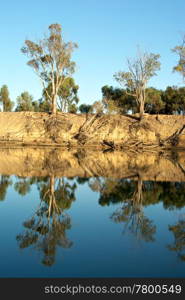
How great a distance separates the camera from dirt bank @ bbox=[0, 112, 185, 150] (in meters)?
39.2

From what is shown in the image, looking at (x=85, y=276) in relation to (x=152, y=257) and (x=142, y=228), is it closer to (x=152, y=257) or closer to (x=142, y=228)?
(x=152, y=257)

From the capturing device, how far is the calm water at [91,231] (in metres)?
4.61

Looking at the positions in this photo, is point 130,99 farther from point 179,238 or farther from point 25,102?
point 179,238

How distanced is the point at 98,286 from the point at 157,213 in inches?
159

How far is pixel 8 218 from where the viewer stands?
7094 millimetres

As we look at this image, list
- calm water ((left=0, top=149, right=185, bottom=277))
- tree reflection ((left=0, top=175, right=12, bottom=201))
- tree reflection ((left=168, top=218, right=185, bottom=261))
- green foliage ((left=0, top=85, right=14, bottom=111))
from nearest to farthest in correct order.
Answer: calm water ((left=0, top=149, right=185, bottom=277)), tree reflection ((left=168, top=218, right=185, bottom=261)), tree reflection ((left=0, top=175, right=12, bottom=201)), green foliage ((left=0, top=85, right=14, bottom=111))

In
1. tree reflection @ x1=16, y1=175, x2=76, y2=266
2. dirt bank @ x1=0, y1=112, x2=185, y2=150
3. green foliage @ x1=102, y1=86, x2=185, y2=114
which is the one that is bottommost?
tree reflection @ x1=16, y1=175, x2=76, y2=266

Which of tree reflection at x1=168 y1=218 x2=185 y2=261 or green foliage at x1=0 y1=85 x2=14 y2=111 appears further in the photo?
green foliage at x1=0 y1=85 x2=14 y2=111

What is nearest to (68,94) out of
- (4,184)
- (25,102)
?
(25,102)

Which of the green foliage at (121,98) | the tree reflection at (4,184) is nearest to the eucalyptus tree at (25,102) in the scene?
the green foliage at (121,98)

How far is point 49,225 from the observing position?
21.4 feet

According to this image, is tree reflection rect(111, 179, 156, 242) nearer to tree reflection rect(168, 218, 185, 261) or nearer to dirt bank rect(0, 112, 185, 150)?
tree reflection rect(168, 218, 185, 261)

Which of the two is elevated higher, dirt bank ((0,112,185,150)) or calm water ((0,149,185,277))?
dirt bank ((0,112,185,150))

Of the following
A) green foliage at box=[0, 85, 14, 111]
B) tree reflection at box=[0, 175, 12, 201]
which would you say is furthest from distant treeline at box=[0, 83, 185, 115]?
tree reflection at box=[0, 175, 12, 201]
